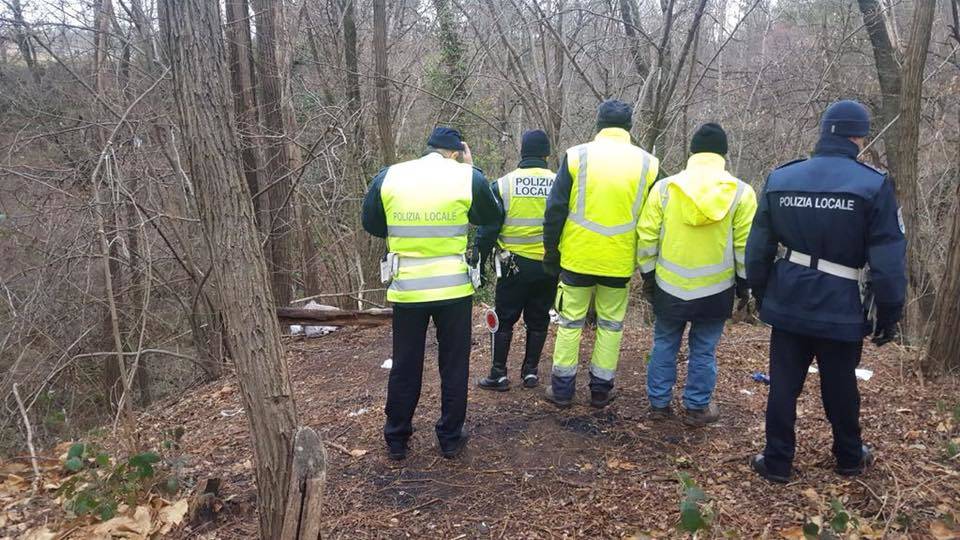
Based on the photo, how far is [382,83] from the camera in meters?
9.14

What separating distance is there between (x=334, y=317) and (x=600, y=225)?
4.40 meters

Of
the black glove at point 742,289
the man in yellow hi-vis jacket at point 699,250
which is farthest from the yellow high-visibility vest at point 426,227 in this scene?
the black glove at point 742,289

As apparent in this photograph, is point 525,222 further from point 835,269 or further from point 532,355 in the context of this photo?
point 835,269

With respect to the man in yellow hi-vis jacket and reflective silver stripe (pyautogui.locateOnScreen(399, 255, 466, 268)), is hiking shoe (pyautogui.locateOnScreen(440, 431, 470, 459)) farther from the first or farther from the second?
the man in yellow hi-vis jacket

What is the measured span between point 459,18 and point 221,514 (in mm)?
9832

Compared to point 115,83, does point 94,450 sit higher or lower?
lower

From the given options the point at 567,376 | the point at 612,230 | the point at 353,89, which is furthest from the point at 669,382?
the point at 353,89

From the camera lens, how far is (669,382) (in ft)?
13.8

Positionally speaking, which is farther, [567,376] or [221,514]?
[567,376]

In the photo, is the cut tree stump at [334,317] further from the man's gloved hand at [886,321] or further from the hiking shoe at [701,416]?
the man's gloved hand at [886,321]

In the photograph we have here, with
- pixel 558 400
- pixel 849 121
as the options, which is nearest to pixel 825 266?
pixel 849 121

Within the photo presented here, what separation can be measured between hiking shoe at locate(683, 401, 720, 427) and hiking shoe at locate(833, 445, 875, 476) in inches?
30.9

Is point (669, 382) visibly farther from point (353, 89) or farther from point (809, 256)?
point (353, 89)

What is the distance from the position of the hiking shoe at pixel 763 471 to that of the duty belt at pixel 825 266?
1.12m
